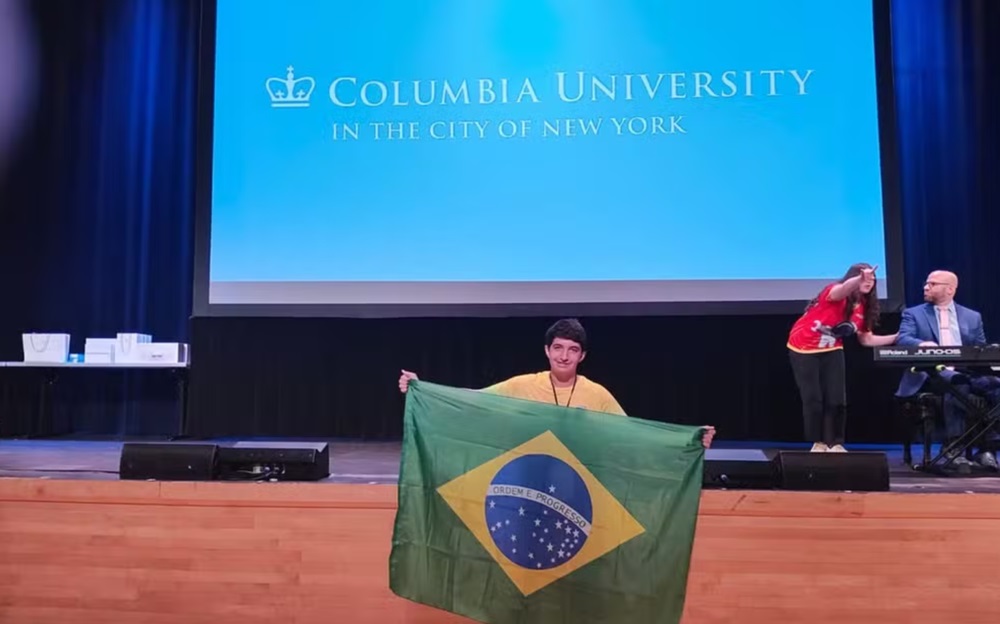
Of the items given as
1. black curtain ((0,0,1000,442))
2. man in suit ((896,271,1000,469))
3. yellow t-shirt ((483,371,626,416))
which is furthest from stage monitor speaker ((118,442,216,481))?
man in suit ((896,271,1000,469))

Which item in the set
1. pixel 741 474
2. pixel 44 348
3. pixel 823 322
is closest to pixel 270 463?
pixel 741 474

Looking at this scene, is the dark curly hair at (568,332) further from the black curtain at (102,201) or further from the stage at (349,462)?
the black curtain at (102,201)

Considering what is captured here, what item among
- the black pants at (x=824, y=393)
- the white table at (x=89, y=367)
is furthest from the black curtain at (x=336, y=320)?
the black pants at (x=824, y=393)

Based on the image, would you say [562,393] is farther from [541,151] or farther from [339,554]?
[541,151]

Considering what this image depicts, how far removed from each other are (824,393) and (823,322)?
1.24 ft

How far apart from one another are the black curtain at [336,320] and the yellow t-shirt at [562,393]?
2445mm

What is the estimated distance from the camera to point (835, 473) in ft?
9.43

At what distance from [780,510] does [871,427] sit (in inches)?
107

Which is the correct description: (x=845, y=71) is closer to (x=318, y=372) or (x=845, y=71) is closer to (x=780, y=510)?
(x=780, y=510)

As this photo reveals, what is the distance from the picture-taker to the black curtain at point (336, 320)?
17.1 feet

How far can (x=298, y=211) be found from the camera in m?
5.01

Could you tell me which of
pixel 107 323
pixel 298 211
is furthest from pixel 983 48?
pixel 107 323

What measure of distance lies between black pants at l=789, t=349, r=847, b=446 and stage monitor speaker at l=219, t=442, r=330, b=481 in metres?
2.49

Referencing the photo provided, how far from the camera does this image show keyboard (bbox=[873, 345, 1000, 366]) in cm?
341
